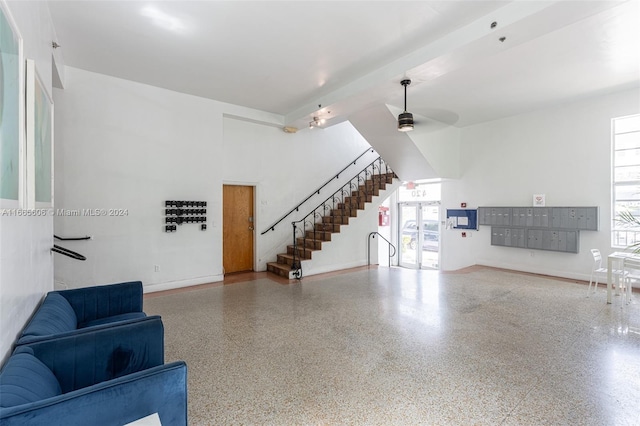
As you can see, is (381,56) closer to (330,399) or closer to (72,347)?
(330,399)

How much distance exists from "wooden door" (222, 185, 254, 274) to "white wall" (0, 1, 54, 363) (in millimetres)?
3924

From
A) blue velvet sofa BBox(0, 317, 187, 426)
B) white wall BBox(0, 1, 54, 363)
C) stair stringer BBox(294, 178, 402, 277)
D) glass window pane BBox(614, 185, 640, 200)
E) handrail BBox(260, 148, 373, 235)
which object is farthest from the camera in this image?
handrail BBox(260, 148, 373, 235)

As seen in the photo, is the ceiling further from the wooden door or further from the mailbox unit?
the mailbox unit

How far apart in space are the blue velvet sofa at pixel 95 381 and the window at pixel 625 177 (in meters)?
7.87

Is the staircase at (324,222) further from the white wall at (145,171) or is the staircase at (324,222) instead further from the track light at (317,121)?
the track light at (317,121)

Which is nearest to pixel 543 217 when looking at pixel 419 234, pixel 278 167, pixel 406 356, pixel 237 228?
pixel 419 234

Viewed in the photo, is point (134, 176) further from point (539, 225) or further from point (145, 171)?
point (539, 225)

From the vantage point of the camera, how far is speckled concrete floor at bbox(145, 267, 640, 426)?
233 cm

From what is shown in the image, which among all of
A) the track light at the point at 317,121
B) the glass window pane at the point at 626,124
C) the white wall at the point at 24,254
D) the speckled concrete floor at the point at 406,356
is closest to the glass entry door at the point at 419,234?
the speckled concrete floor at the point at 406,356

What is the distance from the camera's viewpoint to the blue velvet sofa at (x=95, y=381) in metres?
1.33

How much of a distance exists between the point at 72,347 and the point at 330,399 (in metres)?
1.90

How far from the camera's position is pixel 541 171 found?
23.1 feet

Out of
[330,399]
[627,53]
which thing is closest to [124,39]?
[330,399]

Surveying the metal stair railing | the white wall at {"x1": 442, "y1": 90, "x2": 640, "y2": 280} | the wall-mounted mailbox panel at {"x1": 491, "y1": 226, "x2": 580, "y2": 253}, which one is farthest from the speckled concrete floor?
the metal stair railing
